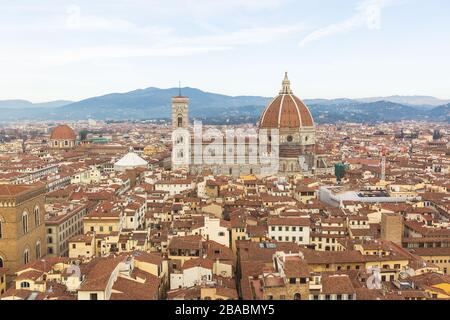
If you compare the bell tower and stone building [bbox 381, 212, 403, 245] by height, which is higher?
the bell tower

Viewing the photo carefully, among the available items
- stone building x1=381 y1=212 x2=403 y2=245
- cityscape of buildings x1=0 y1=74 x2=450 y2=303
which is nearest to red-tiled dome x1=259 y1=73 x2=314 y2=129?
cityscape of buildings x1=0 y1=74 x2=450 y2=303

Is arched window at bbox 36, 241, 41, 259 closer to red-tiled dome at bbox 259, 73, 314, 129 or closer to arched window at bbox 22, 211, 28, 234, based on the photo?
arched window at bbox 22, 211, 28, 234

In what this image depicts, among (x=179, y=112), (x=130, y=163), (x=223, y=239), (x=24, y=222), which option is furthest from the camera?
(x=179, y=112)

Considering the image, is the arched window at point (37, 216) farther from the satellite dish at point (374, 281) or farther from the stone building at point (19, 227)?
the satellite dish at point (374, 281)

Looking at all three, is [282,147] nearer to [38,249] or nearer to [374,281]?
[38,249]

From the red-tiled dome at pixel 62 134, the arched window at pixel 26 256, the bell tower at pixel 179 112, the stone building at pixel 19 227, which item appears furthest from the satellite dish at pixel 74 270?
the red-tiled dome at pixel 62 134

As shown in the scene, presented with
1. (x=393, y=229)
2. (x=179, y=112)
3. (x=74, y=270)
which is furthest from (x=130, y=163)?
(x=74, y=270)

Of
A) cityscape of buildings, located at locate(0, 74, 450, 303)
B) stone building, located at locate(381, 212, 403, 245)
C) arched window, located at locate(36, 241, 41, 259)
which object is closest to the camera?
cityscape of buildings, located at locate(0, 74, 450, 303)
